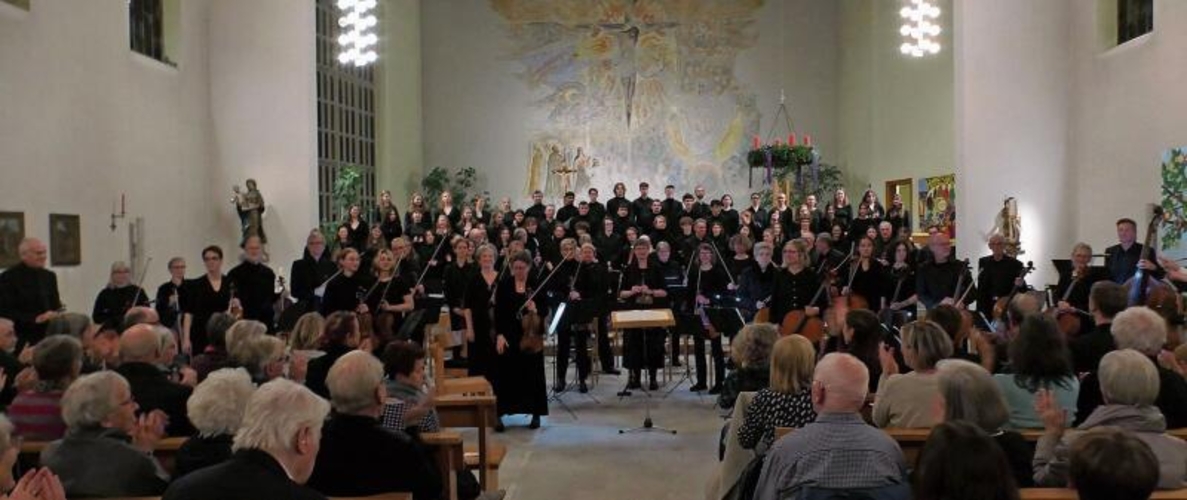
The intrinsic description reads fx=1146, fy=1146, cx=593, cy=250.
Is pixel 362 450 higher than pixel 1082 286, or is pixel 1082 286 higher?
pixel 1082 286

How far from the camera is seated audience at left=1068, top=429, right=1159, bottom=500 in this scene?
8.19 ft

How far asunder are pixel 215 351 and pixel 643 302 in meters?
5.17

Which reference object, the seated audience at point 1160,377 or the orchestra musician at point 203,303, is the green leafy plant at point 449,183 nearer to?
the orchestra musician at point 203,303

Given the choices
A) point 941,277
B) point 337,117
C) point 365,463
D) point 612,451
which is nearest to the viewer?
point 365,463

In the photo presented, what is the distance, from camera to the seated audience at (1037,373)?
14.8 feet

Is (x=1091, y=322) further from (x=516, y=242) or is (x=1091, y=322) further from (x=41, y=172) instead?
(x=41, y=172)

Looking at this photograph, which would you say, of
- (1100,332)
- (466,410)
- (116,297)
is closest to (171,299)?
(116,297)

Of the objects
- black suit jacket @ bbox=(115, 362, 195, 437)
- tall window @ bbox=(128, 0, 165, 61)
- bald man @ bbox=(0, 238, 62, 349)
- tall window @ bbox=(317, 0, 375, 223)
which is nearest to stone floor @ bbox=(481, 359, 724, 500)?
black suit jacket @ bbox=(115, 362, 195, 437)

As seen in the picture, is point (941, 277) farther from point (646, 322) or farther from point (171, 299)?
point (171, 299)

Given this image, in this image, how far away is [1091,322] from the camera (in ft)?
29.3

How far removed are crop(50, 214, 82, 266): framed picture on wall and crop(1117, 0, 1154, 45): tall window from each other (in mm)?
11611

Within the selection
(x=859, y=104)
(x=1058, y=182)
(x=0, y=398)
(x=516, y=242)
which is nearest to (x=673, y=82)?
(x=859, y=104)

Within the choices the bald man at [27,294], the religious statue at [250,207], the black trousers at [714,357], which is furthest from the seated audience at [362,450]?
the religious statue at [250,207]

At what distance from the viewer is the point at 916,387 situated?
14.8 ft
